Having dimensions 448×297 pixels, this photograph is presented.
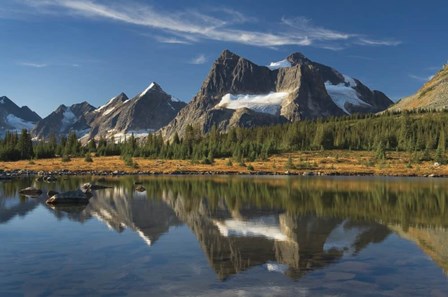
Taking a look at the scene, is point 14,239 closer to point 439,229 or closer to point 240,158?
point 439,229

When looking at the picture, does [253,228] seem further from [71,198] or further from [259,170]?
[259,170]

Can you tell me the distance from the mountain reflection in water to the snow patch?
65 mm

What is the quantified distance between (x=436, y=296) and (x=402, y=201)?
3597 cm

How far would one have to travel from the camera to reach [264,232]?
30.6m

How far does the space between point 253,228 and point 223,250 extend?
7.43m

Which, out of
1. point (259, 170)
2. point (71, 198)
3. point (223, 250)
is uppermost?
point (71, 198)

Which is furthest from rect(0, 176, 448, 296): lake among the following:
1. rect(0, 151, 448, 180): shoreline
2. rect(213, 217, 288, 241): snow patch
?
rect(0, 151, 448, 180): shoreline

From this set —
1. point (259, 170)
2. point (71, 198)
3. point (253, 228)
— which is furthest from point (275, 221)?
point (259, 170)

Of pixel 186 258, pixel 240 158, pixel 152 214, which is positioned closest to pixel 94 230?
pixel 152 214

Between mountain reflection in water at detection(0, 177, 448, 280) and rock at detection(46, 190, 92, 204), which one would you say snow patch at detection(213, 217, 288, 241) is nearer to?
mountain reflection in water at detection(0, 177, 448, 280)

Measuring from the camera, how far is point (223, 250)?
25125 millimetres

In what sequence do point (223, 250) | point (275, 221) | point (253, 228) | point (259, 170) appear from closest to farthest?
point (223, 250)
point (253, 228)
point (275, 221)
point (259, 170)

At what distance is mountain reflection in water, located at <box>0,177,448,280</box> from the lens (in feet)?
78.7

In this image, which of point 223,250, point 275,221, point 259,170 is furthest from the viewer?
point 259,170
